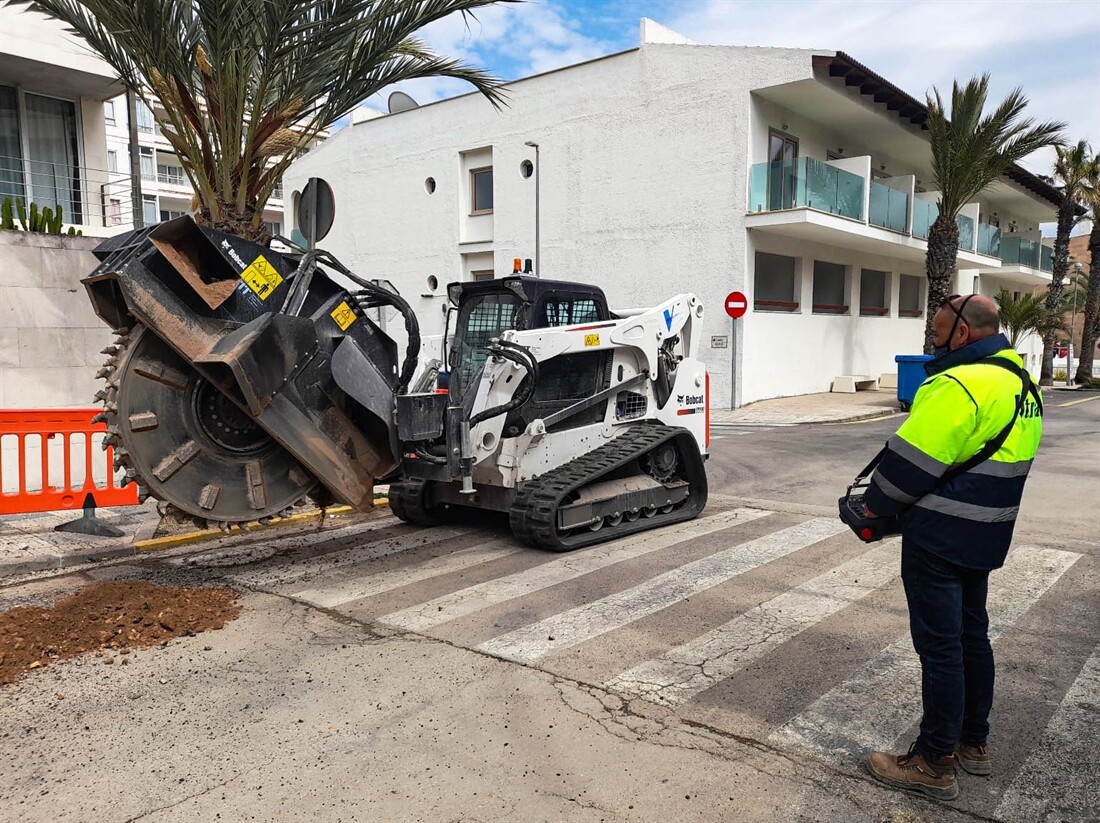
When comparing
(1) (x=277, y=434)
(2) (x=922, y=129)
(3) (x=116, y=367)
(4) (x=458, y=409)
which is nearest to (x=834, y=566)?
(4) (x=458, y=409)

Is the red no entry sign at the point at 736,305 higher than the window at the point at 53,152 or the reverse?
the reverse

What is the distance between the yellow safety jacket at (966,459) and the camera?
3.19 m

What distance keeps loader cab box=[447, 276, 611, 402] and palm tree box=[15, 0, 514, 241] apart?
A: 6.10 ft

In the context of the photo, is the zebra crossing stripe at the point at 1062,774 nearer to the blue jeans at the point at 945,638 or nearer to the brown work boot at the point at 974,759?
the brown work boot at the point at 974,759

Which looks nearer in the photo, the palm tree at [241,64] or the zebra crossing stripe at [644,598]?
the zebra crossing stripe at [644,598]

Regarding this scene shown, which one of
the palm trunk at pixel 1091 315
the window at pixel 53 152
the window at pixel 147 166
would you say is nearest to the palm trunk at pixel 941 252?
the palm trunk at pixel 1091 315

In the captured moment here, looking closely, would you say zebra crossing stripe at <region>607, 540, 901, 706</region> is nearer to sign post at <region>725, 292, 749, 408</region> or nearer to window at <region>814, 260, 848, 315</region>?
sign post at <region>725, 292, 749, 408</region>

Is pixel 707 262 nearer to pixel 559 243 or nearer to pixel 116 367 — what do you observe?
pixel 559 243

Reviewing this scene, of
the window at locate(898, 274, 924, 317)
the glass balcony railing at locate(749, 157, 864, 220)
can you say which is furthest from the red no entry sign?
the window at locate(898, 274, 924, 317)

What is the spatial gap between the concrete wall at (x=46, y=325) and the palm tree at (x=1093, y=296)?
108 ft

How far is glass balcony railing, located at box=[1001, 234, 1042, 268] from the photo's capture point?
3262cm

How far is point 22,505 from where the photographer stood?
753 cm

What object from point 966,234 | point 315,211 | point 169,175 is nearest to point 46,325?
point 315,211

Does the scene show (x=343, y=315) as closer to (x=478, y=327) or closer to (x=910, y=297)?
(x=478, y=327)
